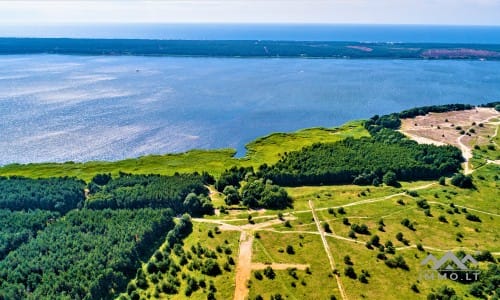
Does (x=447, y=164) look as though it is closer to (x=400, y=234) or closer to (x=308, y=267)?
(x=400, y=234)

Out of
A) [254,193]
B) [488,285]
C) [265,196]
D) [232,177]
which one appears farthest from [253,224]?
[488,285]

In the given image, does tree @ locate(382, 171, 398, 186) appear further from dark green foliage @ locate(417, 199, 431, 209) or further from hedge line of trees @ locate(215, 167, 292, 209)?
hedge line of trees @ locate(215, 167, 292, 209)

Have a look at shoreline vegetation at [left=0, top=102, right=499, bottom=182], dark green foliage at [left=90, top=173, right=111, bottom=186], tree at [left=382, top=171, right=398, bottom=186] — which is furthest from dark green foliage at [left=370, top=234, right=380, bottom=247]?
dark green foliage at [left=90, top=173, right=111, bottom=186]

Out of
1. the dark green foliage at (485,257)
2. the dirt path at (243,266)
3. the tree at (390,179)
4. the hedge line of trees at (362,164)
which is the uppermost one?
the hedge line of trees at (362,164)

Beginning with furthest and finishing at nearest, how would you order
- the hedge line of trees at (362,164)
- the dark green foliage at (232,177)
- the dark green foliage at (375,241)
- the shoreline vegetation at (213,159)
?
the shoreline vegetation at (213,159)
the hedge line of trees at (362,164)
the dark green foliage at (232,177)
the dark green foliage at (375,241)

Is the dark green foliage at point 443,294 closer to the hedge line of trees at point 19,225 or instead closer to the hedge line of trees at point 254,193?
the hedge line of trees at point 254,193

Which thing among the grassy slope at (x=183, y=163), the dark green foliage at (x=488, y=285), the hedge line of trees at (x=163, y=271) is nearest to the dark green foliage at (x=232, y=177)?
the grassy slope at (x=183, y=163)
